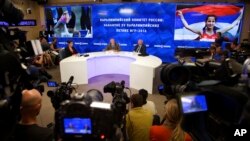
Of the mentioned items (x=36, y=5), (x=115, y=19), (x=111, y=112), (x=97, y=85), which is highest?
(x=36, y=5)

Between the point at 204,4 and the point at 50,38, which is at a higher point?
the point at 204,4

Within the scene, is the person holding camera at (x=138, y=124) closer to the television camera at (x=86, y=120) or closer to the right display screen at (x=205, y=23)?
the television camera at (x=86, y=120)

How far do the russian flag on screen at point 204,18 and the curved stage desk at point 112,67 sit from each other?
2229 mm

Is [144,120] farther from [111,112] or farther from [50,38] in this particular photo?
[50,38]

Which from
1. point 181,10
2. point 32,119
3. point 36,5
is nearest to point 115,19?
point 181,10

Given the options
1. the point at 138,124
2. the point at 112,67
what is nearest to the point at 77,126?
the point at 138,124

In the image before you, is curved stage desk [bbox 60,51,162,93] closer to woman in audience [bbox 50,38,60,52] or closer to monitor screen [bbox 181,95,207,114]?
woman in audience [bbox 50,38,60,52]

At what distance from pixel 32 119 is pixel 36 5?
28.8 ft

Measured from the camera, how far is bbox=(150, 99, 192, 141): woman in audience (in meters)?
1.54

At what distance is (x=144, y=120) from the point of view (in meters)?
2.22

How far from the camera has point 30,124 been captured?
1.58 m

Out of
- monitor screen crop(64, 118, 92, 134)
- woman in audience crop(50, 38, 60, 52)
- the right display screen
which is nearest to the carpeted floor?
woman in audience crop(50, 38, 60, 52)

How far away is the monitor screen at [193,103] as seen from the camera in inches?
38.9

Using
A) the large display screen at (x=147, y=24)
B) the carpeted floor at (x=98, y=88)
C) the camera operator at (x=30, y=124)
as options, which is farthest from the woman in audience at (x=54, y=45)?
the camera operator at (x=30, y=124)
